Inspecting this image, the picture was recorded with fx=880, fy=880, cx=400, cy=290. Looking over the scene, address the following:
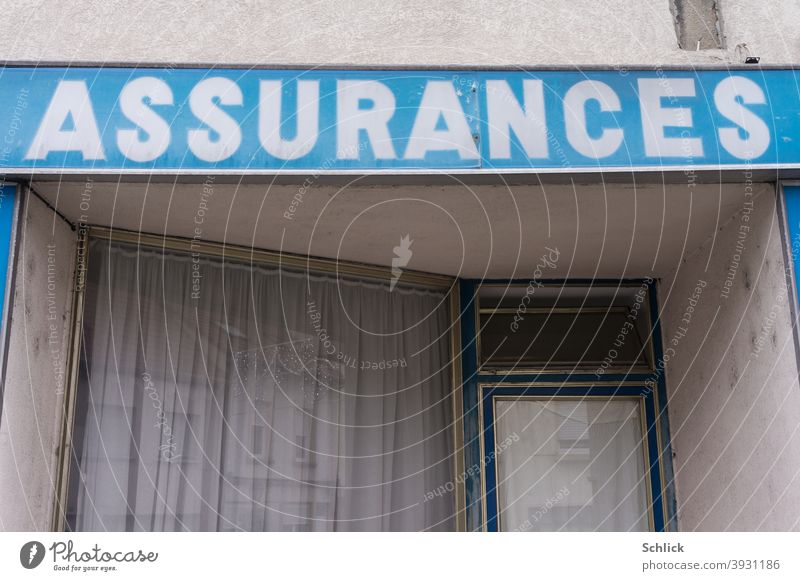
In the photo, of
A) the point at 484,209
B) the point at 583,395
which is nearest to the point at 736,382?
the point at 583,395

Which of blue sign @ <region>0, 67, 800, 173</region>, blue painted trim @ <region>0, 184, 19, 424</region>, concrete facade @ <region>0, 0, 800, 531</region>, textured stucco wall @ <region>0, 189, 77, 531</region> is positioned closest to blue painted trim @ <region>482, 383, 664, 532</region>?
concrete facade @ <region>0, 0, 800, 531</region>

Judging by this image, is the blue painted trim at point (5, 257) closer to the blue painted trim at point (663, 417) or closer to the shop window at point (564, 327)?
the shop window at point (564, 327)

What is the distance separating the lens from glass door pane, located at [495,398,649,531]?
4.15 m

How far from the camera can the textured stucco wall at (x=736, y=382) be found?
10.2ft

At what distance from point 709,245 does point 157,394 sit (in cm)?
239

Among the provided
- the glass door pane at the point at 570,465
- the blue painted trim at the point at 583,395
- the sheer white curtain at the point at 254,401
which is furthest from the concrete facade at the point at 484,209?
the glass door pane at the point at 570,465

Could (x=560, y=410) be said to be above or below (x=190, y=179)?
below

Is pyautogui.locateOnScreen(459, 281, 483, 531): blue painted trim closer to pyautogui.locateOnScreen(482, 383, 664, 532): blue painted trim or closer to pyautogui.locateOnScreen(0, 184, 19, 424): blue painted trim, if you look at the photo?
pyautogui.locateOnScreen(482, 383, 664, 532): blue painted trim

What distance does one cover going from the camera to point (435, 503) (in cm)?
404

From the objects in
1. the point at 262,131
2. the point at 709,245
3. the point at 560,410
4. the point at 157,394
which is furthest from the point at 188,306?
the point at 709,245

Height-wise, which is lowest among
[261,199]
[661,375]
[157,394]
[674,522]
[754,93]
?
[674,522]

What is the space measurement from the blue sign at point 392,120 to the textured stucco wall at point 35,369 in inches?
13.2

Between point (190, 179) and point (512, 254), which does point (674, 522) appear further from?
point (190, 179)

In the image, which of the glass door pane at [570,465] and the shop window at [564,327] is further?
the shop window at [564,327]
